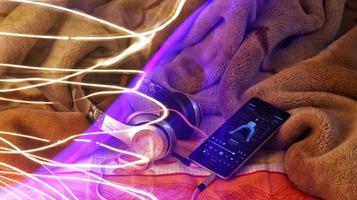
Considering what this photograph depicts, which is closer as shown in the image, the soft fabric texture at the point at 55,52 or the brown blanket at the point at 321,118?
the brown blanket at the point at 321,118

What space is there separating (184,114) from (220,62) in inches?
6.6

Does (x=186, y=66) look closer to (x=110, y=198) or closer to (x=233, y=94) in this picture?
(x=233, y=94)

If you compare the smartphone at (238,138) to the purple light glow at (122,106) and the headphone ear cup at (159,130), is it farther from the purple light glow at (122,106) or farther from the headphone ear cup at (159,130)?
the purple light glow at (122,106)

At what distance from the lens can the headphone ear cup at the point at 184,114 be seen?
87 centimetres

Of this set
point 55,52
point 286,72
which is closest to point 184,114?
point 286,72

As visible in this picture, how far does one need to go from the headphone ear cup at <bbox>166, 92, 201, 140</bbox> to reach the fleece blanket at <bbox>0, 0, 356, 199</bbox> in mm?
53

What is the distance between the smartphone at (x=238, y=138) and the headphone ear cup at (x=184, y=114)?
41 millimetres

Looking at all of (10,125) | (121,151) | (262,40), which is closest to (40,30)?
(10,125)

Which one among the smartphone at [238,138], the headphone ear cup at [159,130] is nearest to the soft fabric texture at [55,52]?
the headphone ear cup at [159,130]

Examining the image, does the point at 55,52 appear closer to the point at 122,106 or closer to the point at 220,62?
the point at 122,106

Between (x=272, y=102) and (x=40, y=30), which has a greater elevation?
(x=40, y=30)

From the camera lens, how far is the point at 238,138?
2.85 feet

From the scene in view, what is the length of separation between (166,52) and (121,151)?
0.89 feet

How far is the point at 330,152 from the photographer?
79 centimetres
